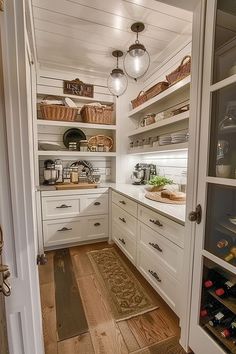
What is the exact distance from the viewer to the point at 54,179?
8.79ft

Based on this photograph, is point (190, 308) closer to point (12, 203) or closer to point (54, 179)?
point (12, 203)

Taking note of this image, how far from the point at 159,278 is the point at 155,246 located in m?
0.27

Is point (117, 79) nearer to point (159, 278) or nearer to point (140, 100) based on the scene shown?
point (140, 100)

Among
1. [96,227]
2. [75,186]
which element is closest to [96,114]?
[75,186]

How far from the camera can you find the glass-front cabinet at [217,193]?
98 cm

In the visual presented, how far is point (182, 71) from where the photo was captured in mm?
1797

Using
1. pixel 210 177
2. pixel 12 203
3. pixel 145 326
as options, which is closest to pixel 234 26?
pixel 210 177

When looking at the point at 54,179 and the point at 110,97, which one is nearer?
the point at 54,179

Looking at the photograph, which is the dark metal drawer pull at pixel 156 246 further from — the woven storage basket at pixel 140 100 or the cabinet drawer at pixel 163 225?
the woven storage basket at pixel 140 100

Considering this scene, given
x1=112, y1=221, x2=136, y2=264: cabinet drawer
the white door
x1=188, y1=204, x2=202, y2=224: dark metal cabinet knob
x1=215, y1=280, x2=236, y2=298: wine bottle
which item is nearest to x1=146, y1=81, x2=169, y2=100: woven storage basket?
x1=188, y1=204, x2=202, y2=224: dark metal cabinet knob

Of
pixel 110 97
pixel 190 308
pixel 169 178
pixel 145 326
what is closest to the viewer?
pixel 190 308

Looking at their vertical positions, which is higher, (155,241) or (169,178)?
(169,178)

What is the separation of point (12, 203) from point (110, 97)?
2690 mm

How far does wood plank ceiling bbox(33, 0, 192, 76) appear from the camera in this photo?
1554 millimetres
